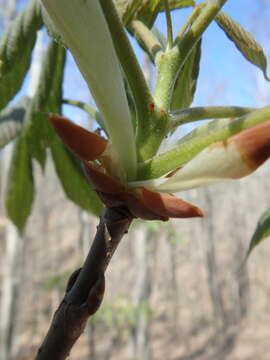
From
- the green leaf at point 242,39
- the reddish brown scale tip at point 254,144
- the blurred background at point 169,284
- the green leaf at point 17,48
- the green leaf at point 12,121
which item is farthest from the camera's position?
the blurred background at point 169,284

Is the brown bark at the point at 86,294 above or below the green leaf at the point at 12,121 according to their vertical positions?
below

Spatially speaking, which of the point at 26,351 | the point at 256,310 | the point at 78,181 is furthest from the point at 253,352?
the point at 78,181

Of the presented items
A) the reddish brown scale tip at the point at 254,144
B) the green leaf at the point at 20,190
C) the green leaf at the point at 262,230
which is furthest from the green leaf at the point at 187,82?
the green leaf at the point at 20,190

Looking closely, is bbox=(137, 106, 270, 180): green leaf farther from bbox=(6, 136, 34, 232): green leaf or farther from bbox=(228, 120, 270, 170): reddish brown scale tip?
bbox=(6, 136, 34, 232): green leaf

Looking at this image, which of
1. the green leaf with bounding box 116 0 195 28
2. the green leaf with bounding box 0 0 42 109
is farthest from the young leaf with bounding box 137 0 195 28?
the green leaf with bounding box 0 0 42 109

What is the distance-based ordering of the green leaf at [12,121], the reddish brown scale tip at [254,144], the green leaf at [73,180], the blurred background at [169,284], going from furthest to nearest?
the blurred background at [169,284], the green leaf at [73,180], the green leaf at [12,121], the reddish brown scale tip at [254,144]

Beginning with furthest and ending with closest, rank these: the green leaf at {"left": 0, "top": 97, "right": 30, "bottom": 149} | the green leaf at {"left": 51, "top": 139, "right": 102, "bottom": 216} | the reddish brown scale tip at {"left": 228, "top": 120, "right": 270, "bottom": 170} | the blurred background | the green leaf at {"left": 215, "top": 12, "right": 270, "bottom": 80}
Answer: the blurred background
the green leaf at {"left": 51, "top": 139, "right": 102, "bottom": 216}
the green leaf at {"left": 0, "top": 97, "right": 30, "bottom": 149}
the green leaf at {"left": 215, "top": 12, "right": 270, "bottom": 80}
the reddish brown scale tip at {"left": 228, "top": 120, "right": 270, "bottom": 170}

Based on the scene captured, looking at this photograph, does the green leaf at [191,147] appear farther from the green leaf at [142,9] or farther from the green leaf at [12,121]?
the green leaf at [12,121]

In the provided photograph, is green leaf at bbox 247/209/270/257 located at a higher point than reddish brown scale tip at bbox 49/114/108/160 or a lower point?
lower
